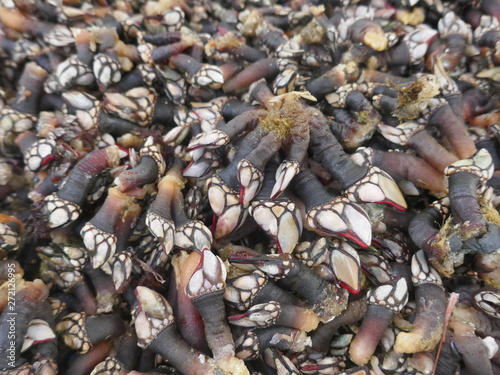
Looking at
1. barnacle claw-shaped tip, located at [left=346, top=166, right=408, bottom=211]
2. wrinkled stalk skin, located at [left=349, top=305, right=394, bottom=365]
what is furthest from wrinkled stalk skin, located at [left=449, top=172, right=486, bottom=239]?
wrinkled stalk skin, located at [left=349, top=305, right=394, bottom=365]

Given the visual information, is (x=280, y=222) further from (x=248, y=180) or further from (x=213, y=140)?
(x=213, y=140)

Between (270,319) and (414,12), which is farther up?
(414,12)

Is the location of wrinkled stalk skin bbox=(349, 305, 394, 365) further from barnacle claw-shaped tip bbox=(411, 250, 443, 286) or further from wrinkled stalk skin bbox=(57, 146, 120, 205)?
wrinkled stalk skin bbox=(57, 146, 120, 205)

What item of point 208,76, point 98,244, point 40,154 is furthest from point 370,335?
point 40,154

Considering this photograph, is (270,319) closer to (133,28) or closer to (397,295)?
(397,295)

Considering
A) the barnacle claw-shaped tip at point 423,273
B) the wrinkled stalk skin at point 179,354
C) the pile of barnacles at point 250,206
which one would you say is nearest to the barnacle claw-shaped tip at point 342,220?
the pile of barnacles at point 250,206

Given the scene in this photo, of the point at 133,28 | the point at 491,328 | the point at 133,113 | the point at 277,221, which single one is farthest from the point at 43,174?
the point at 491,328

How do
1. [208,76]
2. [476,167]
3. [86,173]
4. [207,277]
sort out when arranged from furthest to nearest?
[208,76] → [86,173] → [476,167] → [207,277]

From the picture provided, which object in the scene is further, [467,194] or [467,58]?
[467,58]
